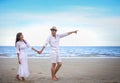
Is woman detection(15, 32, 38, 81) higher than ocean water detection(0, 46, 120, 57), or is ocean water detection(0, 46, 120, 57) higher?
woman detection(15, 32, 38, 81)

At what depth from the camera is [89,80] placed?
17.6 feet

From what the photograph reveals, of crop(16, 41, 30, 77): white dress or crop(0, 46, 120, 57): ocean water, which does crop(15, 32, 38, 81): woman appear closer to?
crop(16, 41, 30, 77): white dress

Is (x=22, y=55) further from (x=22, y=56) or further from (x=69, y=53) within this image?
(x=69, y=53)

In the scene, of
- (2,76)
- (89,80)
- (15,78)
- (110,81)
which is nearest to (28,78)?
(15,78)

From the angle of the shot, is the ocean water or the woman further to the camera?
the ocean water

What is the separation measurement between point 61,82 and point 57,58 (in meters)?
0.54

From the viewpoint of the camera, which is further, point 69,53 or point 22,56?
point 69,53

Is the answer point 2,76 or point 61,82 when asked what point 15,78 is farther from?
point 61,82

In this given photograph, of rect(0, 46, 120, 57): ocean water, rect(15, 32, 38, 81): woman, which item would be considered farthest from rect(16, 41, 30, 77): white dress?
rect(0, 46, 120, 57): ocean water

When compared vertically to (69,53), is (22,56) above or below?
above

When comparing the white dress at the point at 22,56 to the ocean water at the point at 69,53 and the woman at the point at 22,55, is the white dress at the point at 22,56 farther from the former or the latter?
the ocean water at the point at 69,53

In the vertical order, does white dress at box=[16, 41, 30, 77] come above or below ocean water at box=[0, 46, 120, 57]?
above

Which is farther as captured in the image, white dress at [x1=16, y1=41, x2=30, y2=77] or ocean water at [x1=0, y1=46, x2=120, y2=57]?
ocean water at [x1=0, y1=46, x2=120, y2=57]

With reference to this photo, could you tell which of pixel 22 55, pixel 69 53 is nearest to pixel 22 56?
pixel 22 55
